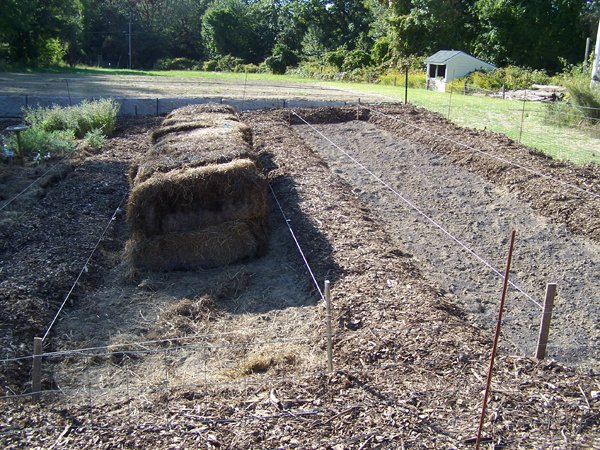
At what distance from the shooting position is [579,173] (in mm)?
11602

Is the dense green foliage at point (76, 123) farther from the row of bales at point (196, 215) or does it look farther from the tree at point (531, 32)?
the tree at point (531, 32)

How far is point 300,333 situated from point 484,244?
3748mm

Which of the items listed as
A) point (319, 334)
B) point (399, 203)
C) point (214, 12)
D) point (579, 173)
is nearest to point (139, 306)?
point (319, 334)

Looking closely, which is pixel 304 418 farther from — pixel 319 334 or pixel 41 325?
pixel 41 325

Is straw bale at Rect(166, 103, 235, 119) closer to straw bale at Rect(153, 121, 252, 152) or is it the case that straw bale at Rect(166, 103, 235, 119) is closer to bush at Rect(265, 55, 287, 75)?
straw bale at Rect(153, 121, 252, 152)

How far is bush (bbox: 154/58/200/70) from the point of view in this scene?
6231 centimetres

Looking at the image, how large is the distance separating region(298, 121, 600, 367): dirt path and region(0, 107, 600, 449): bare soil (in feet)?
0.19

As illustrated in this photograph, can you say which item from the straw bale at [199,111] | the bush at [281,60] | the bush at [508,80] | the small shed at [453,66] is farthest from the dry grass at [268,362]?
the bush at [281,60]

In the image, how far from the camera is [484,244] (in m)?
8.66

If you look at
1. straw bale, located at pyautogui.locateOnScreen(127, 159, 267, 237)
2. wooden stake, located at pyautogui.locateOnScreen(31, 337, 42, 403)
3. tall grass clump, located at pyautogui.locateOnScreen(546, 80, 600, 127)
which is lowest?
wooden stake, located at pyautogui.locateOnScreen(31, 337, 42, 403)

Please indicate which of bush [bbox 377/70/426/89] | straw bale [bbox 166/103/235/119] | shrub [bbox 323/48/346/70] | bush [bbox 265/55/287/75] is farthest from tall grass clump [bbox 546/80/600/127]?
bush [bbox 265/55/287/75]

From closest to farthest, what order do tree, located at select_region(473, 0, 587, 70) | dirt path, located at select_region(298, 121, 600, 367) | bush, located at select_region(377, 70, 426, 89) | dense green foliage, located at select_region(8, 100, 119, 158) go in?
dirt path, located at select_region(298, 121, 600, 367), dense green foliage, located at select_region(8, 100, 119, 158), bush, located at select_region(377, 70, 426, 89), tree, located at select_region(473, 0, 587, 70)

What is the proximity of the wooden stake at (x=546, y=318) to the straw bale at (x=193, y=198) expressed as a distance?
14.1 ft

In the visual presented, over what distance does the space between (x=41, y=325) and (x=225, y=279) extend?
2.26 m
